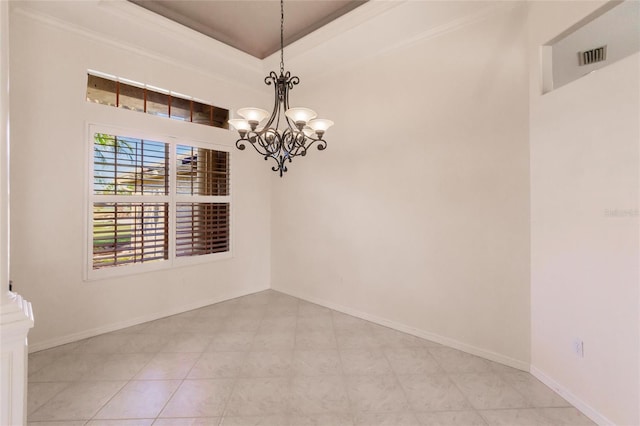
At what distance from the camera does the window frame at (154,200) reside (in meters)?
3.01

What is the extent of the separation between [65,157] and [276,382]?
2.98 m

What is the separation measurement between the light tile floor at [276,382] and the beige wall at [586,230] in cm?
31

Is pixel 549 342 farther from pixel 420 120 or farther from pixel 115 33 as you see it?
pixel 115 33

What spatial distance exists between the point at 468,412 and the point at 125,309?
353 cm

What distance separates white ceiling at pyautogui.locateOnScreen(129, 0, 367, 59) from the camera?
117 inches

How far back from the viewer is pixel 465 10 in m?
2.63

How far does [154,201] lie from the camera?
3.46 meters

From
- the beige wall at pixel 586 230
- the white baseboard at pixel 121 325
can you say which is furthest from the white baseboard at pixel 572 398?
the white baseboard at pixel 121 325

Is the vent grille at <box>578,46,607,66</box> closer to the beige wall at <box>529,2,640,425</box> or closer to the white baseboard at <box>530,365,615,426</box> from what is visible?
the beige wall at <box>529,2,640,425</box>

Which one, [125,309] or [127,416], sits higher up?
[125,309]

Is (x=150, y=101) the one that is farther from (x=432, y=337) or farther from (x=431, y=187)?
(x=432, y=337)

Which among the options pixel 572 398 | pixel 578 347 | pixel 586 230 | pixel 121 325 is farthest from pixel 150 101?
pixel 572 398

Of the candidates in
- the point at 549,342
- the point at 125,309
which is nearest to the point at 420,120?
the point at 549,342

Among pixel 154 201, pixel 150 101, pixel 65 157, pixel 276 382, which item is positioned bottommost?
pixel 276 382
